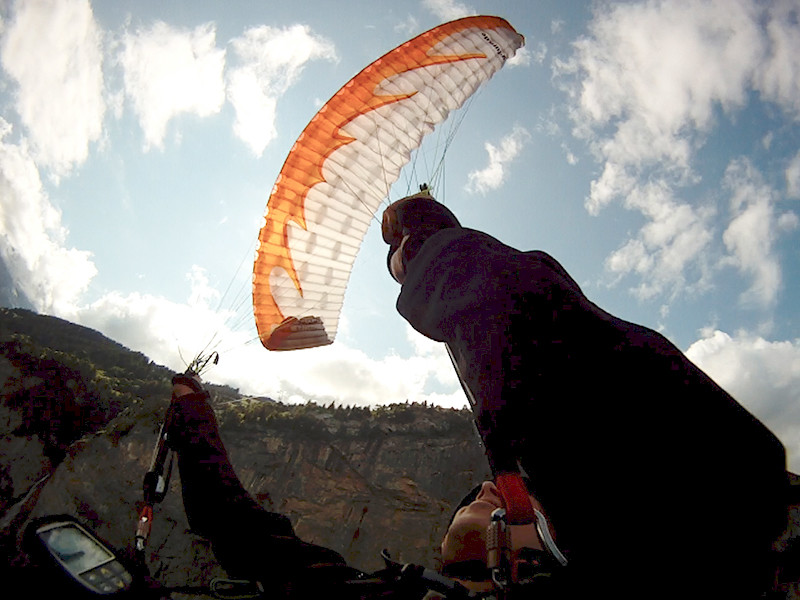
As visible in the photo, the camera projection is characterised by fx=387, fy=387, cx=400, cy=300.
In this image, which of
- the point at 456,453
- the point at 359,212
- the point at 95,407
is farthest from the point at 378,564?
the point at 95,407

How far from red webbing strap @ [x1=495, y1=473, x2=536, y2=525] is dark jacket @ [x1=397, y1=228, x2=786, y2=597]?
0.28 ft

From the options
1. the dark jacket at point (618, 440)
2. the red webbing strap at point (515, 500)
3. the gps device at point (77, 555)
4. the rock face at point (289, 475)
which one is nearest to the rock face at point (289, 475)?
Result: the rock face at point (289, 475)

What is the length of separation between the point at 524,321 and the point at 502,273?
0.20 m

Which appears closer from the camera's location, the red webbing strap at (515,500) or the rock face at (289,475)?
the red webbing strap at (515,500)

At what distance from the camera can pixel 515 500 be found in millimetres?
1333

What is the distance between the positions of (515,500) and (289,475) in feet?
42.0

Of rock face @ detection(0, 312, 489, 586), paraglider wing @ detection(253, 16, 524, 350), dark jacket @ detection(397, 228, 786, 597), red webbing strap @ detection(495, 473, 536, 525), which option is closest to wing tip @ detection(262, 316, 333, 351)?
paraglider wing @ detection(253, 16, 524, 350)

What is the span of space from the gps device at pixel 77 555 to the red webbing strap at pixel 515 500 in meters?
1.54

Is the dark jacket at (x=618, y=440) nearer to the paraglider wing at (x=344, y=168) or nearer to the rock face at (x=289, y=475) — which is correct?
the paraglider wing at (x=344, y=168)

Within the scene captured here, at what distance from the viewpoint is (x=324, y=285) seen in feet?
24.4

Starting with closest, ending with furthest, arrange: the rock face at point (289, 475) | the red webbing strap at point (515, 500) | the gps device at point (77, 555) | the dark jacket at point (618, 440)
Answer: the dark jacket at point (618, 440) → the red webbing strap at point (515, 500) → the gps device at point (77, 555) → the rock face at point (289, 475)

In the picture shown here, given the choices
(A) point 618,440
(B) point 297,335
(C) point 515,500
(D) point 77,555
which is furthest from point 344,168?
(A) point 618,440

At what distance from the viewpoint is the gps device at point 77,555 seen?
1487mm

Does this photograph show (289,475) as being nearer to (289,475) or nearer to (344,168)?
(289,475)
